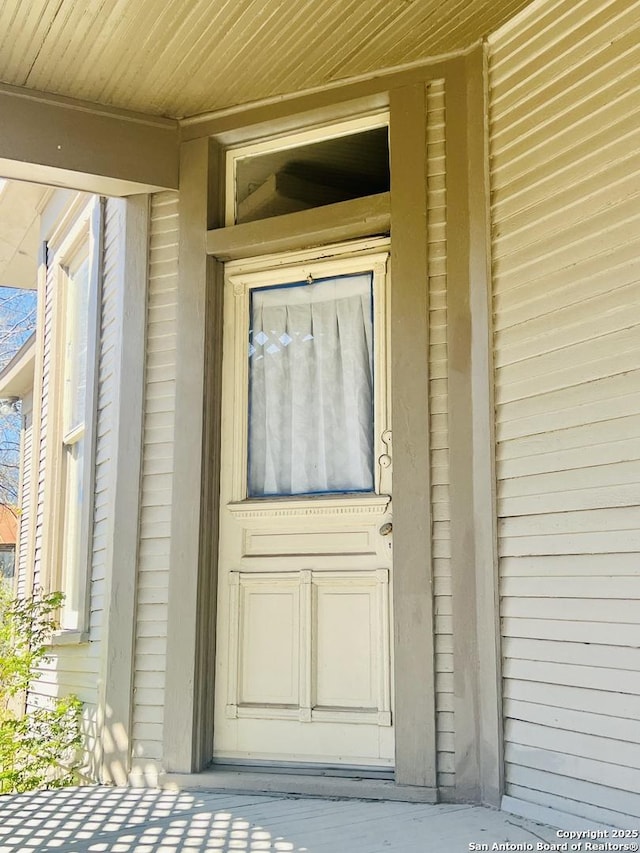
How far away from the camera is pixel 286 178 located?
413 cm

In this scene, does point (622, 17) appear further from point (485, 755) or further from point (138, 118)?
point (485, 755)

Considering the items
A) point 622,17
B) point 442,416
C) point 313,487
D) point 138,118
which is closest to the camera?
point 622,17

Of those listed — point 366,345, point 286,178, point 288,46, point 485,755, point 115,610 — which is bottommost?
point 485,755

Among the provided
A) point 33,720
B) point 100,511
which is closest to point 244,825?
point 100,511

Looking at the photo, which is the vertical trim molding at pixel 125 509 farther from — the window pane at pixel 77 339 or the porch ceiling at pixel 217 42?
the window pane at pixel 77 339

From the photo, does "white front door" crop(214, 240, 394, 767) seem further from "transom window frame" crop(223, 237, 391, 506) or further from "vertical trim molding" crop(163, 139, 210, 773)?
"vertical trim molding" crop(163, 139, 210, 773)

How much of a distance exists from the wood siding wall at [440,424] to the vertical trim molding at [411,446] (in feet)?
0.09

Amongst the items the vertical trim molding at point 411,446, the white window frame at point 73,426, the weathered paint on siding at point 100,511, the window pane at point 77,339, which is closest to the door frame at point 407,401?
the vertical trim molding at point 411,446

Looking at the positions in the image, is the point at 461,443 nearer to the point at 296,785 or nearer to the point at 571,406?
the point at 571,406

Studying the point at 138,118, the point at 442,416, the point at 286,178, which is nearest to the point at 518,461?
the point at 442,416

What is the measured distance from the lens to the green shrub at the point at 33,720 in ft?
14.4

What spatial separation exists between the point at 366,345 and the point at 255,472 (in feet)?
2.38

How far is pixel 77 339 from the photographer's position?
18.7 ft

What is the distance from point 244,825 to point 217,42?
2914mm
